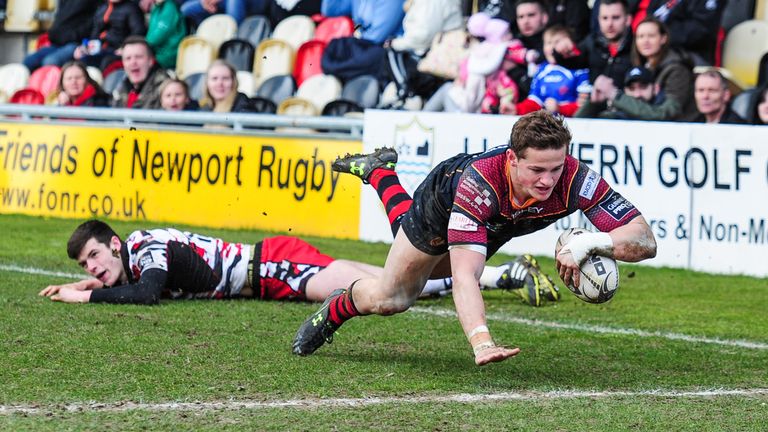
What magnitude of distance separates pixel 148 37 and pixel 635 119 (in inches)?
371

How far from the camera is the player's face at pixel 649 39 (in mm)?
13562

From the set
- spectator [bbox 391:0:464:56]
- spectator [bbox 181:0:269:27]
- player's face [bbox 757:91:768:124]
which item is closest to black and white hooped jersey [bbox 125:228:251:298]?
player's face [bbox 757:91:768:124]

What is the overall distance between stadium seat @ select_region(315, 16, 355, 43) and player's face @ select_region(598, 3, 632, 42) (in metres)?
5.29

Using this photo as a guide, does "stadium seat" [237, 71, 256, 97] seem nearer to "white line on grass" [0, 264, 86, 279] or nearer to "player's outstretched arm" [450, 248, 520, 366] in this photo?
"white line on grass" [0, 264, 86, 279]

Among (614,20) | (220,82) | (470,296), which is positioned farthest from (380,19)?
(470,296)

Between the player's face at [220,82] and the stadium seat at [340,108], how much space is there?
136cm

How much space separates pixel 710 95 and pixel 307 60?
7305 millimetres

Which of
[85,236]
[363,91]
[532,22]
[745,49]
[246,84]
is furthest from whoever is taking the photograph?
[246,84]

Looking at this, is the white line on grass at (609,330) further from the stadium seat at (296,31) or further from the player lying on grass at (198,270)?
the stadium seat at (296,31)

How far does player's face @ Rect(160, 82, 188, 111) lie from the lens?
15.7m

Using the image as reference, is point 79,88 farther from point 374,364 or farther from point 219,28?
point 374,364

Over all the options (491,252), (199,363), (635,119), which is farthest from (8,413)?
(635,119)

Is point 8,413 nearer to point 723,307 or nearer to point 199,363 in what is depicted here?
point 199,363

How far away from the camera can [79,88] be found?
1677cm
